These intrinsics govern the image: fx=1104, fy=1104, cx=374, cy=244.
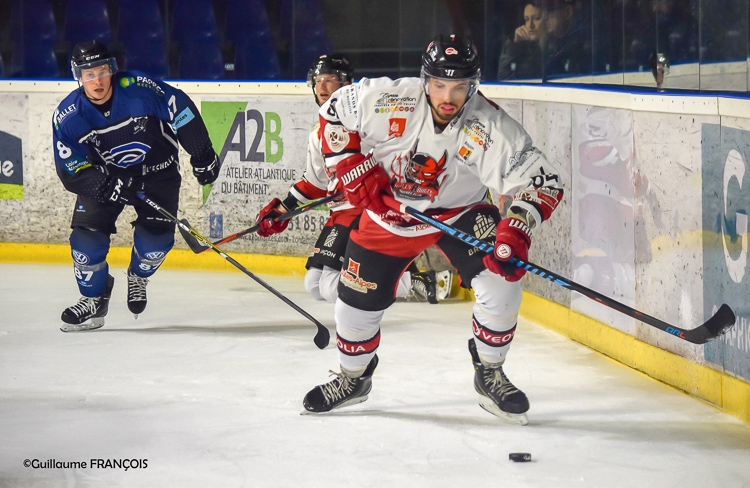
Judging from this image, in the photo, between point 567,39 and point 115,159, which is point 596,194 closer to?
point 567,39

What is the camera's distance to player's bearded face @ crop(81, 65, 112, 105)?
436cm

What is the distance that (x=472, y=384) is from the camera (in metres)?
3.69

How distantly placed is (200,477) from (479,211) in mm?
1115

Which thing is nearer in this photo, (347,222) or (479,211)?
(479,211)

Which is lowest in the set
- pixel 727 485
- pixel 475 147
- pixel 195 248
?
pixel 727 485


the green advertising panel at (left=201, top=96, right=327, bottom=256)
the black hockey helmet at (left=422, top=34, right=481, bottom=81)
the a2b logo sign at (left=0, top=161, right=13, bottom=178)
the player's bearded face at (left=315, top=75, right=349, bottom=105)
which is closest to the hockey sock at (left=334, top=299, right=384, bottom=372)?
the black hockey helmet at (left=422, top=34, right=481, bottom=81)

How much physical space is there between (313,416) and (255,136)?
9.91 feet

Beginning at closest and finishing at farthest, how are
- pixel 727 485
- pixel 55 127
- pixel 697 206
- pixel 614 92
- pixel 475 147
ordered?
pixel 727 485, pixel 475 147, pixel 697 206, pixel 614 92, pixel 55 127

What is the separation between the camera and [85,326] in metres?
4.64

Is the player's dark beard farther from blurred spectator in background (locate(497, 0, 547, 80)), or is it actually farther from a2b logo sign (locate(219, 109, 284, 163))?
a2b logo sign (locate(219, 109, 284, 163))

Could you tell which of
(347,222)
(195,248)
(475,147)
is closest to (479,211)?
(475,147)

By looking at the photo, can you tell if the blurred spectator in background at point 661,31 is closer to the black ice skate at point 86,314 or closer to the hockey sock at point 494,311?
the hockey sock at point 494,311

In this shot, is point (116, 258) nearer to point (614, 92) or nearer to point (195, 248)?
point (195, 248)

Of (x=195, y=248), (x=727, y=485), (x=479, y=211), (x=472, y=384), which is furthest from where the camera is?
(x=195, y=248)
